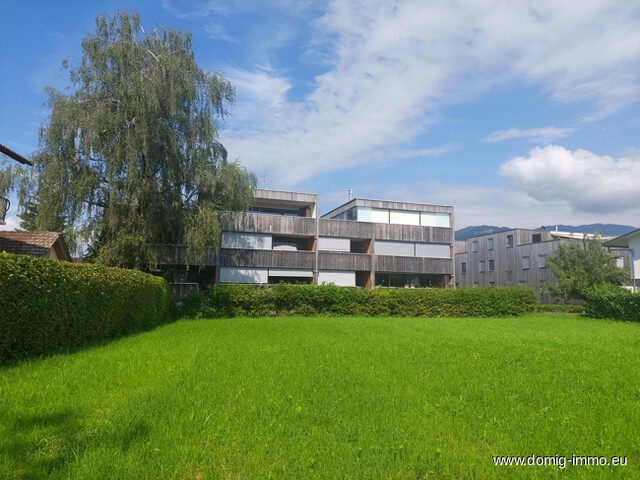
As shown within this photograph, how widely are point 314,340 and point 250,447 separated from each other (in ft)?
27.7

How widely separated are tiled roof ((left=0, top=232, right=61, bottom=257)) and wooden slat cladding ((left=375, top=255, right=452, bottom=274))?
2485 centimetres

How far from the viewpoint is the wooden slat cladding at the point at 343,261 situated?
1443 inches

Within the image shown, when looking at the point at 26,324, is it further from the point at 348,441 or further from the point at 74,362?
the point at 348,441

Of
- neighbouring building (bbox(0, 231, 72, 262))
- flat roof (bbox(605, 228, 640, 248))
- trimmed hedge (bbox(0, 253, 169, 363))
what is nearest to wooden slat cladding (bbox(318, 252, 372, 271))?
flat roof (bbox(605, 228, 640, 248))

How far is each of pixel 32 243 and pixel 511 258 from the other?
4780cm

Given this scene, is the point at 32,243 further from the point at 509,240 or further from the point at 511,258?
the point at 509,240

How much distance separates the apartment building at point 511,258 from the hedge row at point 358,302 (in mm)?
19223

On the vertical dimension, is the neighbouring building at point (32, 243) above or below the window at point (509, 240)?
below

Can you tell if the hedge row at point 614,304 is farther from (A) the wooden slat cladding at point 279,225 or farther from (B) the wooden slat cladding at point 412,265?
(A) the wooden slat cladding at point 279,225

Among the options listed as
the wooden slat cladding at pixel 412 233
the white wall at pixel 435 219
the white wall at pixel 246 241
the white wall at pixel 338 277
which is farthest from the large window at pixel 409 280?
the white wall at pixel 246 241

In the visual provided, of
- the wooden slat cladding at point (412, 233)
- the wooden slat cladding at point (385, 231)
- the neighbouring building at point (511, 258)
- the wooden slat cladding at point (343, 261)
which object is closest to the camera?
the wooden slat cladding at point (343, 261)

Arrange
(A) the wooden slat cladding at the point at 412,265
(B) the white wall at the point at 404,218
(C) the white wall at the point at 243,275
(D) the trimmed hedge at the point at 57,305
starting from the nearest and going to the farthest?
(D) the trimmed hedge at the point at 57,305 → (C) the white wall at the point at 243,275 → (A) the wooden slat cladding at the point at 412,265 → (B) the white wall at the point at 404,218

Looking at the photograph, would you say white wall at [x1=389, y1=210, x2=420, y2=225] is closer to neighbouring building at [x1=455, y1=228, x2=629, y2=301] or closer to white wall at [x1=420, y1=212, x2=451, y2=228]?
white wall at [x1=420, y1=212, x2=451, y2=228]

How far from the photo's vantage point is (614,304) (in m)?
25.4
